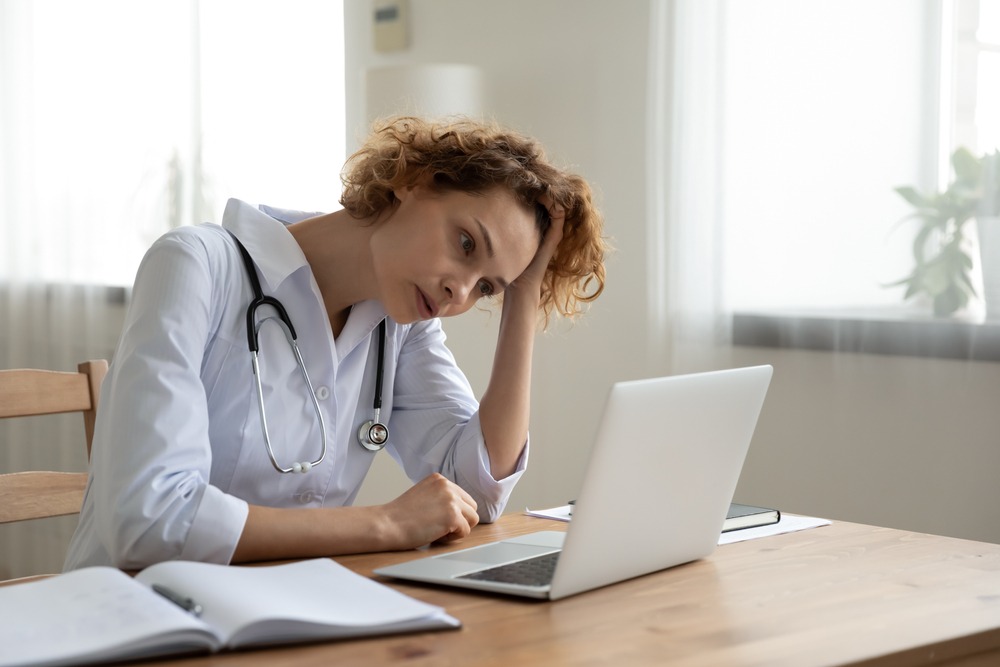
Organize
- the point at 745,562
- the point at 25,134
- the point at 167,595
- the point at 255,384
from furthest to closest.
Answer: the point at 25,134, the point at 255,384, the point at 745,562, the point at 167,595

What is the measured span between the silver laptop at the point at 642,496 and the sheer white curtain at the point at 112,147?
2.41 m

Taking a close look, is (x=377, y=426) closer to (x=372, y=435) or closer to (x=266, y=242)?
(x=372, y=435)

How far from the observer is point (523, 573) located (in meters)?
1.03

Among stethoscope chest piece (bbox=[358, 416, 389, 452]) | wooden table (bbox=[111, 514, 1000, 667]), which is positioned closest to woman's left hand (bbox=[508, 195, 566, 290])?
stethoscope chest piece (bbox=[358, 416, 389, 452])

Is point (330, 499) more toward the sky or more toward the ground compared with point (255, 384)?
more toward the ground

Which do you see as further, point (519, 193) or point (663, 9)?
point (663, 9)

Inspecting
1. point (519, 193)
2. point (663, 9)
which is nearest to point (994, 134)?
point (663, 9)

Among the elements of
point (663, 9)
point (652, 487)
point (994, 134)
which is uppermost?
point (663, 9)

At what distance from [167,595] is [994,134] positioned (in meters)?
1.66

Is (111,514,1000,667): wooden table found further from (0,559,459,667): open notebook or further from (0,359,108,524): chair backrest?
(0,359,108,524): chair backrest

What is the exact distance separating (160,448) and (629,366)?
1.67 m

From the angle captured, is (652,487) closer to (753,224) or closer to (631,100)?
(753,224)

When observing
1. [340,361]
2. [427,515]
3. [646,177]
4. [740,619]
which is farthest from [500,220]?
[646,177]

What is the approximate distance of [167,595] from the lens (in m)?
0.86
